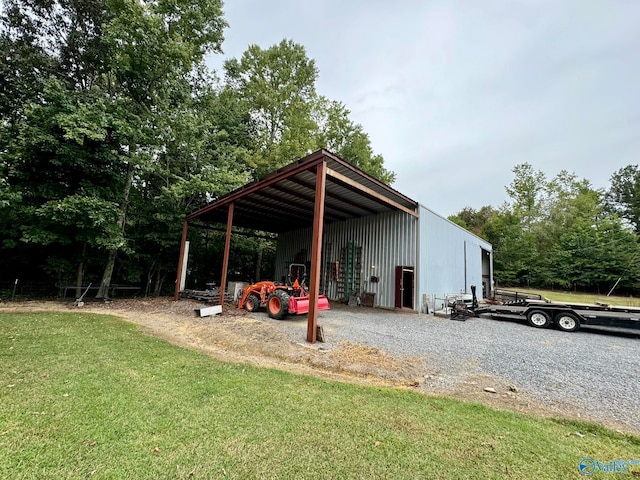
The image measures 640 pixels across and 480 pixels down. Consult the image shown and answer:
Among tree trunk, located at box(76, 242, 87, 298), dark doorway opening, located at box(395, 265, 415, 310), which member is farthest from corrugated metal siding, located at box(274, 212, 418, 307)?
tree trunk, located at box(76, 242, 87, 298)

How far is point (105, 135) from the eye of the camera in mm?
9383

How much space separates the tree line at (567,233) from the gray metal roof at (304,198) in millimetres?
22971

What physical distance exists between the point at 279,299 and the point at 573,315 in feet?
27.1

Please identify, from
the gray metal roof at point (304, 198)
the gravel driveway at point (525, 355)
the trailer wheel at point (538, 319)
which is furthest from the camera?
the trailer wheel at point (538, 319)

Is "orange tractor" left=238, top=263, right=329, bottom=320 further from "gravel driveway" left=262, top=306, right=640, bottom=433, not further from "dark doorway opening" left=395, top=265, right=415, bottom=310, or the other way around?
"dark doorway opening" left=395, top=265, right=415, bottom=310

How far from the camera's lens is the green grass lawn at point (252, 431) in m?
1.81

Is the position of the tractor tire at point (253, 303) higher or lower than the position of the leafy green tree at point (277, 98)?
lower

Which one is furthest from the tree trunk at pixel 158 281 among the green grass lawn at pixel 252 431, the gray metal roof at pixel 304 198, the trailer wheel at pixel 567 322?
the trailer wheel at pixel 567 322

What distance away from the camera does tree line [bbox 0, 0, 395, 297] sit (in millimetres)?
9000

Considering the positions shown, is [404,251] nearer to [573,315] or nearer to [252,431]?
[573,315]

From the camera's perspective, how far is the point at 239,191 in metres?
9.30

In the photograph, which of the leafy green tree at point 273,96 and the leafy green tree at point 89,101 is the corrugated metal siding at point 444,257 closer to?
the leafy green tree at point 273,96

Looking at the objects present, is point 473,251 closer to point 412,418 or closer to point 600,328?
point 600,328

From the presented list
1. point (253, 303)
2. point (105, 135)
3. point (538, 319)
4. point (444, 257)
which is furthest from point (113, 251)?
point (538, 319)
